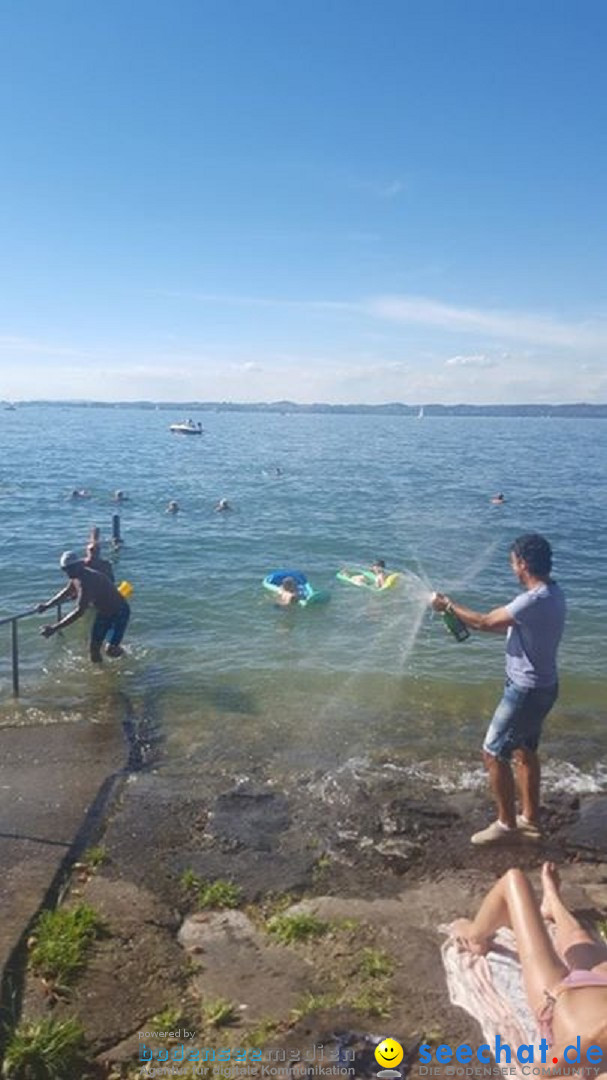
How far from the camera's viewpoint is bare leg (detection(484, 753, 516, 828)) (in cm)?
662

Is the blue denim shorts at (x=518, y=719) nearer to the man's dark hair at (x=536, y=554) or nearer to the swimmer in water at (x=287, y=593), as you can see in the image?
the man's dark hair at (x=536, y=554)

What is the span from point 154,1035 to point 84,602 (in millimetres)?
8570

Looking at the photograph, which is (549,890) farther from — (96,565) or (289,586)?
(289,586)

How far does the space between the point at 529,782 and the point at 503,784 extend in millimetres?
339

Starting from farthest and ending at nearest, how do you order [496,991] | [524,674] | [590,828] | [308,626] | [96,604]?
[308,626] < [96,604] < [590,828] < [524,674] < [496,991]

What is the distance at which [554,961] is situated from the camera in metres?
4.08

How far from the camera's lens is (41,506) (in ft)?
121

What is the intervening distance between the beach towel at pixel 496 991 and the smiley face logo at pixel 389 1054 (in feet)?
1.67

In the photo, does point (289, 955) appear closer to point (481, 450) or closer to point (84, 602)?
point (84, 602)

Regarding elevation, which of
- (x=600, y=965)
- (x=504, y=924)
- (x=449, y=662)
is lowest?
(x=449, y=662)

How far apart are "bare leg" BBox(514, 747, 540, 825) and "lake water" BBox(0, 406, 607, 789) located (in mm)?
1442

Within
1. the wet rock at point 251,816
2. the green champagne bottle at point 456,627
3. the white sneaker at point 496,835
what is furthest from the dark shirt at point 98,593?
the white sneaker at point 496,835

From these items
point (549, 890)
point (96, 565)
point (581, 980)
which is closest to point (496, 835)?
point (549, 890)

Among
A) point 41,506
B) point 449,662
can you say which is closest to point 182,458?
point 41,506
